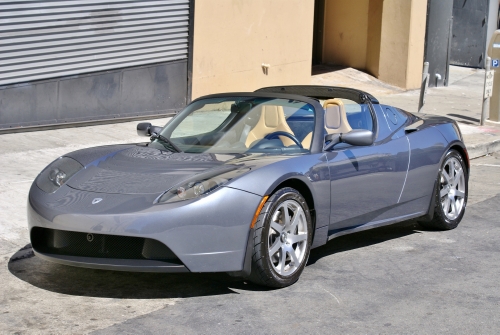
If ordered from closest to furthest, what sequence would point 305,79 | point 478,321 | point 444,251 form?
point 478,321 → point 444,251 → point 305,79

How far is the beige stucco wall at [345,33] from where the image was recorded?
19.3 meters

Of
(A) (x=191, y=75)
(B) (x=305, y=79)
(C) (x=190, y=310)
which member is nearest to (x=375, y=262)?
(C) (x=190, y=310)

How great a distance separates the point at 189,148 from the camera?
619 cm

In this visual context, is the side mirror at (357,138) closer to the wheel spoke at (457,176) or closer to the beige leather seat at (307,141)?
the beige leather seat at (307,141)

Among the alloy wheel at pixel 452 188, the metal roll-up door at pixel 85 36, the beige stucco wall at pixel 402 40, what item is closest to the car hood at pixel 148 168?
the alloy wheel at pixel 452 188

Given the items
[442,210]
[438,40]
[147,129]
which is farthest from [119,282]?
[438,40]

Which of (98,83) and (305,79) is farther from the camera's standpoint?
(305,79)

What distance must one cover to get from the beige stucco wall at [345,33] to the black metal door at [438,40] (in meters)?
1.45

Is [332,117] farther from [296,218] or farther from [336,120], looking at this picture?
[296,218]

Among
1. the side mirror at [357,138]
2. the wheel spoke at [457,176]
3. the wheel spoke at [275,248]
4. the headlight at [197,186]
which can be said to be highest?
the side mirror at [357,138]

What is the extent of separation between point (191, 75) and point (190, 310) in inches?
345

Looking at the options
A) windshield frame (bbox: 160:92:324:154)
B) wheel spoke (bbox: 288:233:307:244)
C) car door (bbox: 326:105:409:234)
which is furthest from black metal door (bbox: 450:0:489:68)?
wheel spoke (bbox: 288:233:307:244)

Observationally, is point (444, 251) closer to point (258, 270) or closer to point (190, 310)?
point (258, 270)

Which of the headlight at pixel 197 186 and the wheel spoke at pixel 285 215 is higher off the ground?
the headlight at pixel 197 186
